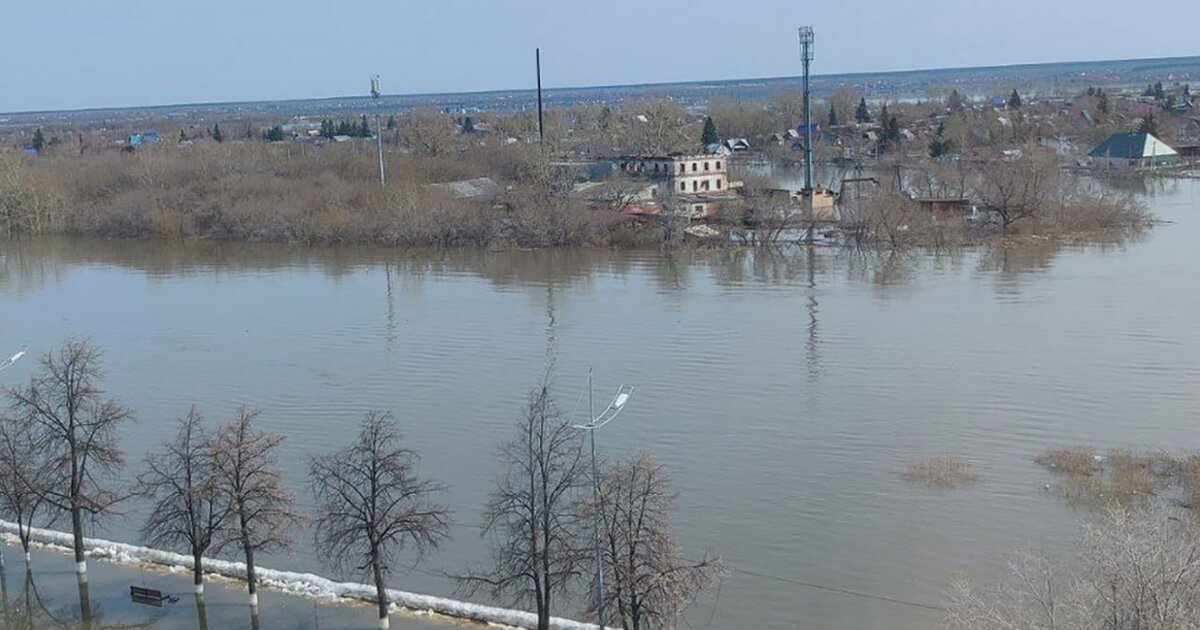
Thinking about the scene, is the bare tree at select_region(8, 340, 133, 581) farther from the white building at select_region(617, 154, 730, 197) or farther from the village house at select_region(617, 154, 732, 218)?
the white building at select_region(617, 154, 730, 197)

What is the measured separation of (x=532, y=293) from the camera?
540 inches

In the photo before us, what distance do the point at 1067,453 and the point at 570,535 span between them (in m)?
3.53

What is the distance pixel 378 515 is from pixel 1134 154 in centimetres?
2281

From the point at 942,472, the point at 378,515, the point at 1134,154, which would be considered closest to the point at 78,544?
the point at 378,515

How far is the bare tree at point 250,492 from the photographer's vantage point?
5691 millimetres

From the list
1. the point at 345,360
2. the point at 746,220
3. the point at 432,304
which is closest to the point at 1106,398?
the point at 345,360

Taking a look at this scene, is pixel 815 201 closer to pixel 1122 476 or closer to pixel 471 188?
pixel 471 188

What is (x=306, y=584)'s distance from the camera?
20.2ft

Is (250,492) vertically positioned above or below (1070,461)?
above

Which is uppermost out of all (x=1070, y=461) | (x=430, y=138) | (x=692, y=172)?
(x=430, y=138)

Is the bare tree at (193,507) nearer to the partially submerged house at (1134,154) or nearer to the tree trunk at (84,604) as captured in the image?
the tree trunk at (84,604)

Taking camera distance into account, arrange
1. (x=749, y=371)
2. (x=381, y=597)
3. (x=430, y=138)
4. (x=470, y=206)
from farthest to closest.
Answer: (x=430, y=138) < (x=470, y=206) < (x=749, y=371) < (x=381, y=597)

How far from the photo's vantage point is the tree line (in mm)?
5188

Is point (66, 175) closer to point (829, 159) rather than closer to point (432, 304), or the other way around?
point (432, 304)
